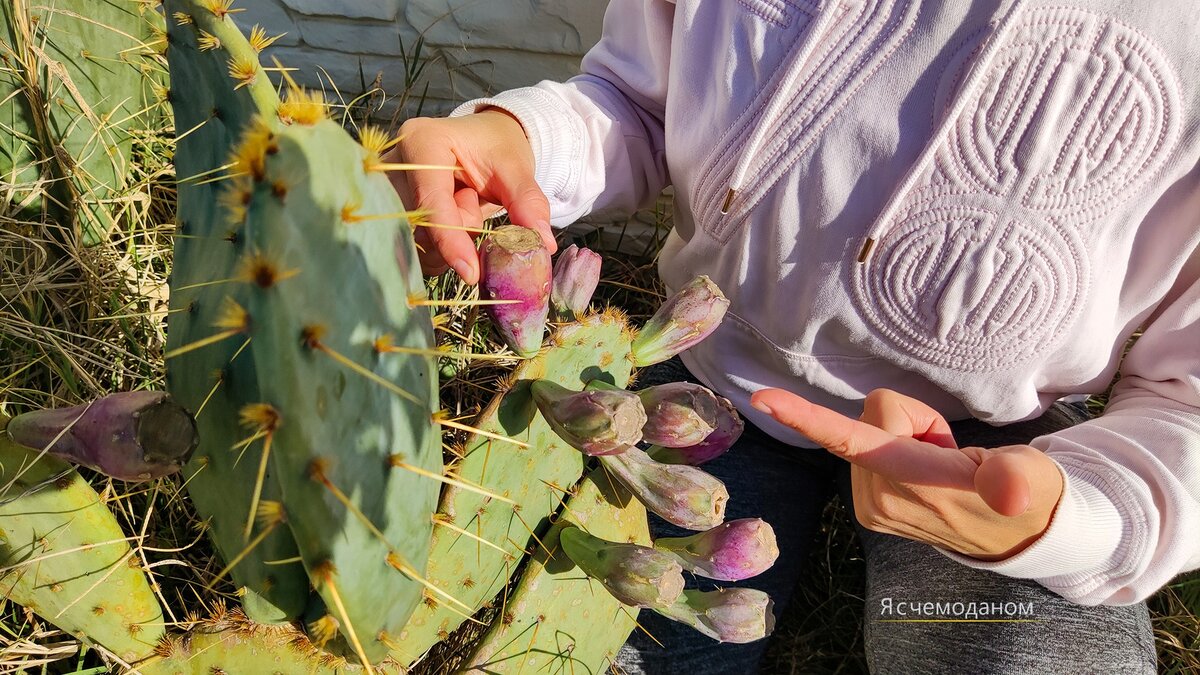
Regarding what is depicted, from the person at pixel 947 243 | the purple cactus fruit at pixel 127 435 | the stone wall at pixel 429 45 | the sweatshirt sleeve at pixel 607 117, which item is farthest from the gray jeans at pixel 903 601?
the purple cactus fruit at pixel 127 435

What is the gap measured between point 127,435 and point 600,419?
24cm

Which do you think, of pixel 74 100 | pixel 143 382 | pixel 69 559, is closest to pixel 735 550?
pixel 69 559

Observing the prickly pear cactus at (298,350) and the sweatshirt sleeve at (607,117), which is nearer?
the prickly pear cactus at (298,350)

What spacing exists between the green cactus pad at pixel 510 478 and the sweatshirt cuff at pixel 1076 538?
1.06 feet

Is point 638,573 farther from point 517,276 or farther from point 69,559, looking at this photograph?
point 69,559

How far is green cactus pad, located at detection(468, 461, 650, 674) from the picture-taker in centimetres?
66

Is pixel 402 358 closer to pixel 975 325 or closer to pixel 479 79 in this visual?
pixel 975 325

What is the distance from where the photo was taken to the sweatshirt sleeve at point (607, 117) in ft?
2.47

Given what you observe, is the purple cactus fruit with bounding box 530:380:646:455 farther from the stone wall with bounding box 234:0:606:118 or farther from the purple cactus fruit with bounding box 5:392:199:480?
the stone wall with bounding box 234:0:606:118

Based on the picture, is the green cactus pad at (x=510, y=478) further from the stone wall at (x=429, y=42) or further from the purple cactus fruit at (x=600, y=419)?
the stone wall at (x=429, y=42)

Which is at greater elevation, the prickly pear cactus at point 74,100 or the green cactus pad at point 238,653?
the prickly pear cactus at point 74,100

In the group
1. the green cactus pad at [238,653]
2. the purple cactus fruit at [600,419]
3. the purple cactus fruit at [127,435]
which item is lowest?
the green cactus pad at [238,653]

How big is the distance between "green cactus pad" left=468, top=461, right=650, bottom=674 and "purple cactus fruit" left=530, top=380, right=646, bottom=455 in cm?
16

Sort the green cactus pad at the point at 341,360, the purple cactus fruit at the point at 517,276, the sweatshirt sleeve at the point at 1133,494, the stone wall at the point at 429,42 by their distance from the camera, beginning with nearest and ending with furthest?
the green cactus pad at the point at 341,360 < the purple cactus fruit at the point at 517,276 < the sweatshirt sleeve at the point at 1133,494 < the stone wall at the point at 429,42
